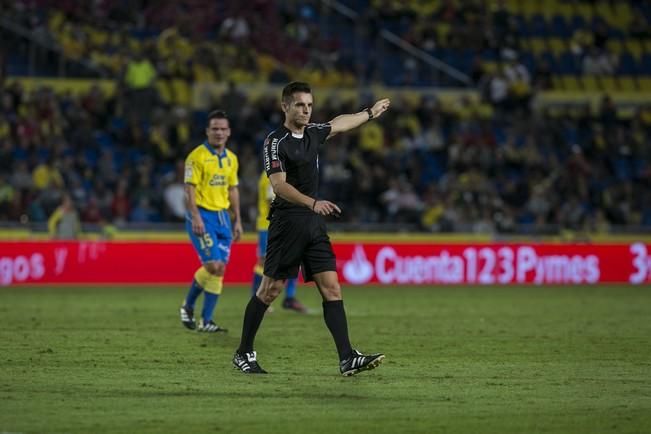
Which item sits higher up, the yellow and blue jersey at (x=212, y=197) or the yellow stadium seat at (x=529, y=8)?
the yellow stadium seat at (x=529, y=8)

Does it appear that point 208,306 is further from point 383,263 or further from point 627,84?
point 627,84

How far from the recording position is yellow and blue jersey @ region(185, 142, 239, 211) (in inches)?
554

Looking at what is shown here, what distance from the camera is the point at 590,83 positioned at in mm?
33500

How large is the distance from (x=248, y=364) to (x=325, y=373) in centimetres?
68

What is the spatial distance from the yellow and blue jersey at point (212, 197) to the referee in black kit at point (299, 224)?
369 cm

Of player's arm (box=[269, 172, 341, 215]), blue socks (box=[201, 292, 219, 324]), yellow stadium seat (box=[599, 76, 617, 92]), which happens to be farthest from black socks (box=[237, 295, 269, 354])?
yellow stadium seat (box=[599, 76, 617, 92])

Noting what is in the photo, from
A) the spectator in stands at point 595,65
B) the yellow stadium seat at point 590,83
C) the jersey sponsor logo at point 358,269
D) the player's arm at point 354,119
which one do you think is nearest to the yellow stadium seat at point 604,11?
the spectator in stands at point 595,65

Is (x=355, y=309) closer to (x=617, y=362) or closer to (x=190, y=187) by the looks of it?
(x=190, y=187)

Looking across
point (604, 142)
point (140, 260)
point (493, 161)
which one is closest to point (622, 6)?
point (604, 142)

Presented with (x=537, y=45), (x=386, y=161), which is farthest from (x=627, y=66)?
(x=386, y=161)

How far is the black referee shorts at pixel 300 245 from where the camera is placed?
1030 centimetres

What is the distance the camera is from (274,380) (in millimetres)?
10148

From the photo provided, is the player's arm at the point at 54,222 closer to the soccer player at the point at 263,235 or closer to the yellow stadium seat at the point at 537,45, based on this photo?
the soccer player at the point at 263,235

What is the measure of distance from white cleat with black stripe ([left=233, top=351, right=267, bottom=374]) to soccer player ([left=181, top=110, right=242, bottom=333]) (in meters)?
3.44
